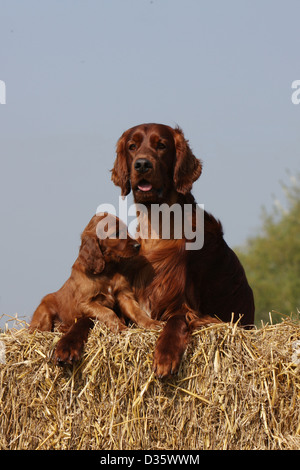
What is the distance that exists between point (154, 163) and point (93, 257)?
845 millimetres

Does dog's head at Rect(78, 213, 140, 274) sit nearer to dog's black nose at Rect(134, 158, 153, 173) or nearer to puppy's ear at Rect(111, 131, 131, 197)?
puppy's ear at Rect(111, 131, 131, 197)

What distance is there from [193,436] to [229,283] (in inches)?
54.2

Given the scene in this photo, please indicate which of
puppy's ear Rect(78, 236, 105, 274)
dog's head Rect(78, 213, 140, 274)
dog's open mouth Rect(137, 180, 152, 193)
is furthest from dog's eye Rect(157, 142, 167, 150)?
puppy's ear Rect(78, 236, 105, 274)

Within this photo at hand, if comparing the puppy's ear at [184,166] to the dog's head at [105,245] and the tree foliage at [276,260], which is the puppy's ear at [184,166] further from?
the tree foliage at [276,260]

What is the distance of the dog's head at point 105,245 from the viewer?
191 inches

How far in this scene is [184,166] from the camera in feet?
16.2

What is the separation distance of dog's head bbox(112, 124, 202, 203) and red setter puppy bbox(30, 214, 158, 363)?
13.6 inches

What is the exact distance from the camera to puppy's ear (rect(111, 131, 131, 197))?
5.07 m

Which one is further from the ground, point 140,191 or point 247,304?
point 140,191

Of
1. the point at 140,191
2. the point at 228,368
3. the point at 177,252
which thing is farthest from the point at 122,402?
the point at 140,191

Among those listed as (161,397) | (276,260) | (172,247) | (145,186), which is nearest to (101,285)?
(172,247)

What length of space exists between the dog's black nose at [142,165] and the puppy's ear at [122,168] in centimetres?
40

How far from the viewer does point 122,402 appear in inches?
167
